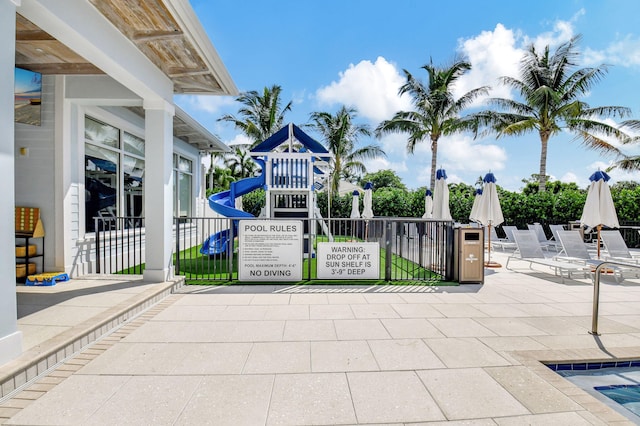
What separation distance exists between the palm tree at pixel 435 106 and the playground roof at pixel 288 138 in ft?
43.9

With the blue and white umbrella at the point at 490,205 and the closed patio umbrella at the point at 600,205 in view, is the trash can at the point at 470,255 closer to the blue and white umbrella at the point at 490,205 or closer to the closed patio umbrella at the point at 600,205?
the blue and white umbrella at the point at 490,205

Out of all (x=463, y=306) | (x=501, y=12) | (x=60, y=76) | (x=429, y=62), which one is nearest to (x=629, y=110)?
(x=429, y=62)

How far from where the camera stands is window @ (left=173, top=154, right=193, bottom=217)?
11.0 m

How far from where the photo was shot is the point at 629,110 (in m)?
17.8

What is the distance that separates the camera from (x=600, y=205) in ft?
26.3

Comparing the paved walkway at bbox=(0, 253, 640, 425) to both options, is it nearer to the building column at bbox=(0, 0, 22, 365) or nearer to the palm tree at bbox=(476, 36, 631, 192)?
the building column at bbox=(0, 0, 22, 365)

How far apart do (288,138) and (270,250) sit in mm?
4660

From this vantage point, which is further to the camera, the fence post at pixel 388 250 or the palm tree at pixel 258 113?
the palm tree at pixel 258 113

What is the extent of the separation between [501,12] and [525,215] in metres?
9.68

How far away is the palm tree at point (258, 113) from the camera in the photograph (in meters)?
22.9

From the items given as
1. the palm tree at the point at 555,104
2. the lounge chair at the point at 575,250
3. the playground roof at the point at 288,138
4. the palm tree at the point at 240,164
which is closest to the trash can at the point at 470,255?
the lounge chair at the point at 575,250

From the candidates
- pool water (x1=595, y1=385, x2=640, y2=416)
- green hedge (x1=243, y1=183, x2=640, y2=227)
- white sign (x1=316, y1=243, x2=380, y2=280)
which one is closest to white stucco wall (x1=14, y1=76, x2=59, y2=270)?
white sign (x1=316, y1=243, x2=380, y2=280)

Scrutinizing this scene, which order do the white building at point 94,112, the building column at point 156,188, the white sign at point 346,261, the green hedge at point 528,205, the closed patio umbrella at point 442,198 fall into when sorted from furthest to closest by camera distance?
the green hedge at point 528,205
the closed patio umbrella at point 442,198
the white sign at point 346,261
the building column at point 156,188
the white building at point 94,112

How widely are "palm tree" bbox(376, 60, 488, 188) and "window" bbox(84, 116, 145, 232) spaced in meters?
17.0
